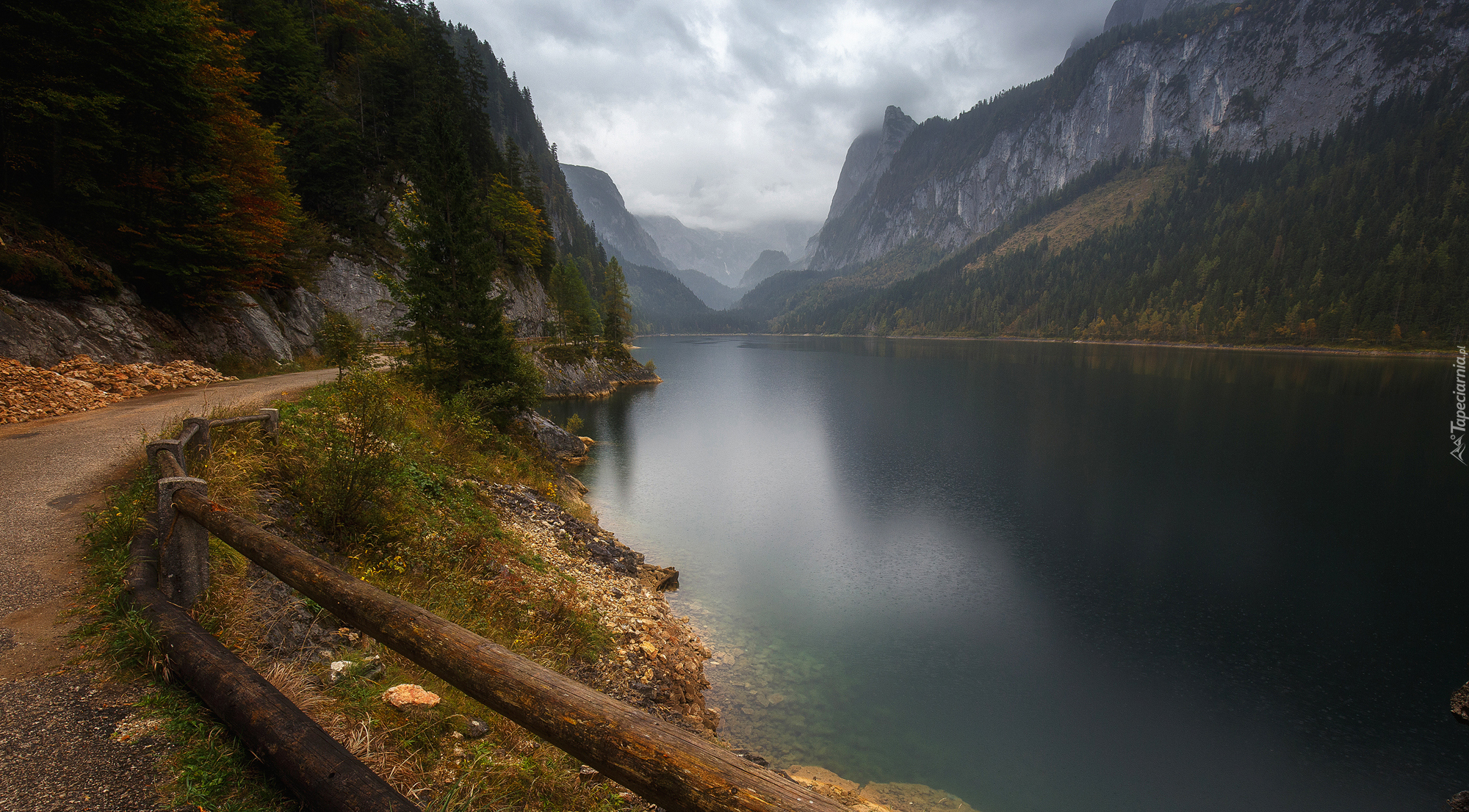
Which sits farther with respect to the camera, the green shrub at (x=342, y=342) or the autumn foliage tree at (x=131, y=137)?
the green shrub at (x=342, y=342)

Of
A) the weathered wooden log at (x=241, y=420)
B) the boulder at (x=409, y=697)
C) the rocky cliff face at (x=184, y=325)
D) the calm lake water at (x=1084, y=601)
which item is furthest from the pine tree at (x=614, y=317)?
the boulder at (x=409, y=697)

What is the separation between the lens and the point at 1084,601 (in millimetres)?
16281

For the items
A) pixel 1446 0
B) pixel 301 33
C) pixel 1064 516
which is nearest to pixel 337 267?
pixel 301 33

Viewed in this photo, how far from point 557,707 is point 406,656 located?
1.27 meters

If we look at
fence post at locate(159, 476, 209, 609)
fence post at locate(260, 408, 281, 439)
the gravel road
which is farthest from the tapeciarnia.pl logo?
fence post at locate(260, 408, 281, 439)

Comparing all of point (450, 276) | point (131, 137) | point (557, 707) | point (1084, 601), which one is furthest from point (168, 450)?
point (1084, 601)

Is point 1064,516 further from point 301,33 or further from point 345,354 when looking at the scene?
point 301,33

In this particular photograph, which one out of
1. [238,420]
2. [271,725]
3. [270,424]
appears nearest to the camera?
[271,725]

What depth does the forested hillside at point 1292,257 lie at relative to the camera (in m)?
92.7

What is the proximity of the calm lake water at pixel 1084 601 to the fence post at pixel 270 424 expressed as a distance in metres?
9.59

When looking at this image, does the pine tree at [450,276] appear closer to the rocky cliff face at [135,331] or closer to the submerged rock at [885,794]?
the rocky cliff face at [135,331]

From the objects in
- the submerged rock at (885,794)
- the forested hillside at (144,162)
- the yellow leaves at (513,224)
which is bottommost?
the submerged rock at (885,794)

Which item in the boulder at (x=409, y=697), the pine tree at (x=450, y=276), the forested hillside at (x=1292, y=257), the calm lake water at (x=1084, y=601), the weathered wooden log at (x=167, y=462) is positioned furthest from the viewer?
the forested hillside at (x=1292, y=257)

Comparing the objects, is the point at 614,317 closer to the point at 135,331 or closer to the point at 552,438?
the point at 552,438
